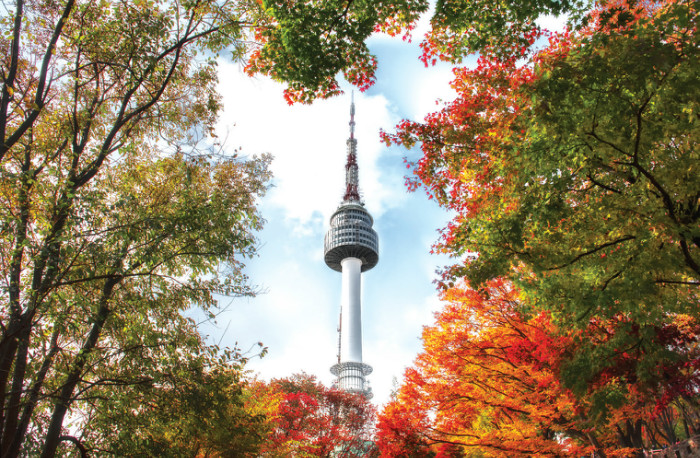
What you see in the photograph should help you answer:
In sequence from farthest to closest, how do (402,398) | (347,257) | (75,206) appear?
(347,257), (402,398), (75,206)

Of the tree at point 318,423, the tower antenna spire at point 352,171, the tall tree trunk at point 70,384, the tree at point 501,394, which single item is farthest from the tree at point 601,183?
the tower antenna spire at point 352,171

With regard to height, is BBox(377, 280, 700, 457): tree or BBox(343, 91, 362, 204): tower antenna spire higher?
BBox(343, 91, 362, 204): tower antenna spire

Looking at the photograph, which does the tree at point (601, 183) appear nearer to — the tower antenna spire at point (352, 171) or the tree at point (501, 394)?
the tree at point (501, 394)

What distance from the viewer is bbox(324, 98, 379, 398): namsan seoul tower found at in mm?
75625

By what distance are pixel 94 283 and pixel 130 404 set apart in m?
2.00

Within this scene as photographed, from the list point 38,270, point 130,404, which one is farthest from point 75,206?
point 130,404

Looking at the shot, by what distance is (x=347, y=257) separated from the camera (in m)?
88.4

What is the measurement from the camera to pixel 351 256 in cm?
8838

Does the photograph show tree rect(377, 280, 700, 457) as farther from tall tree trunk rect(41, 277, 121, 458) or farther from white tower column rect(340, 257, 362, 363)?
white tower column rect(340, 257, 362, 363)

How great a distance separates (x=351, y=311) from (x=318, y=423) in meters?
55.7

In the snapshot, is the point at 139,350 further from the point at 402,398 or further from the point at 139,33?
the point at 402,398

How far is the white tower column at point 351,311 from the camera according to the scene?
76.1 m

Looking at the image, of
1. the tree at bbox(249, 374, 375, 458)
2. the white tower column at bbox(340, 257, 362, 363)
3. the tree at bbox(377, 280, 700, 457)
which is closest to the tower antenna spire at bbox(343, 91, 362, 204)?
the white tower column at bbox(340, 257, 362, 363)

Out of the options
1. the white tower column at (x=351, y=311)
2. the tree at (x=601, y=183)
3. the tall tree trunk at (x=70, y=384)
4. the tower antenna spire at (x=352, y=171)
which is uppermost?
the tower antenna spire at (x=352, y=171)
